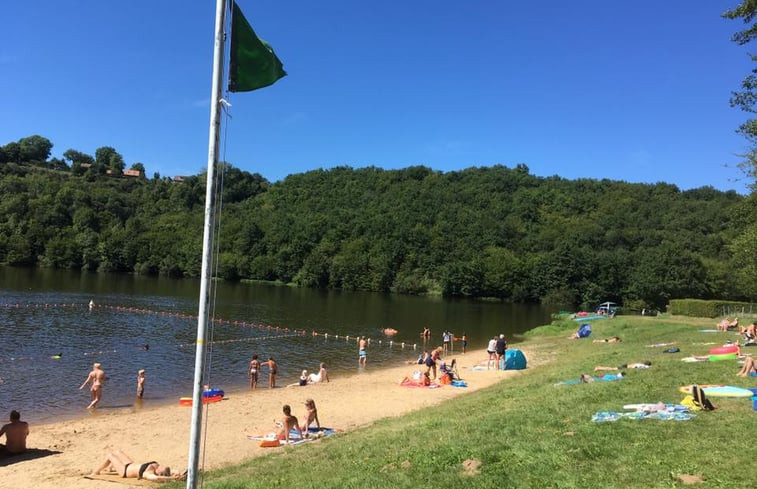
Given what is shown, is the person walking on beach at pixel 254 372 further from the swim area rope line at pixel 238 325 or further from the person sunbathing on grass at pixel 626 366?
the person sunbathing on grass at pixel 626 366

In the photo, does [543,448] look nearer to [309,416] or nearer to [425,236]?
[309,416]

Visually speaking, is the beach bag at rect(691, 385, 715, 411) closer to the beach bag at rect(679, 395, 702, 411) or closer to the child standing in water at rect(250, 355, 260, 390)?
the beach bag at rect(679, 395, 702, 411)

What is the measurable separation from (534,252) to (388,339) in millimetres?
84355

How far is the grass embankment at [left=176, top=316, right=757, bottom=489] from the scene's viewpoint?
816 cm

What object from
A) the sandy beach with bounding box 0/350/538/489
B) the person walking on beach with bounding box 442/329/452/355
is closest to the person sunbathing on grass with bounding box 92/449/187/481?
the sandy beach with bounding box 0/350/538/489

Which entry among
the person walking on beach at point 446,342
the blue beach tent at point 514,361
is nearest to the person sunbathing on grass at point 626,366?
the blue beach tent at point 514,361

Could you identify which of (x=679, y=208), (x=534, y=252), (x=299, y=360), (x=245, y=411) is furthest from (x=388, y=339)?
(x=679, y=208)

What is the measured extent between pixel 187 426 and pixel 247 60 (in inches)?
616

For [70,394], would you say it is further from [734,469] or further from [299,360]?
[734,469]

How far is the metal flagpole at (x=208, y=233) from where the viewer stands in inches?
274

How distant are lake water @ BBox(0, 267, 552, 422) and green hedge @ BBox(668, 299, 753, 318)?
17.2 metres

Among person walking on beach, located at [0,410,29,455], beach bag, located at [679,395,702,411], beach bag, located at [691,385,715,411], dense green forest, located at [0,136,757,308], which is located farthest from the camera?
dense green forest, located at [0,136,757,308]

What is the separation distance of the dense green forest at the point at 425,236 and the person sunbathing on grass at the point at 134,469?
330 feet

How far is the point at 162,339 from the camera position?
4075 cm
